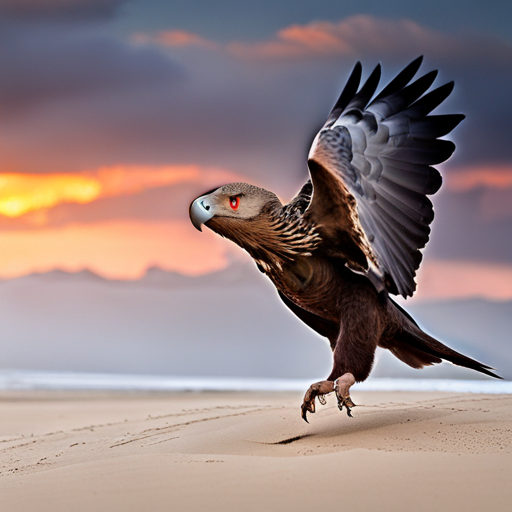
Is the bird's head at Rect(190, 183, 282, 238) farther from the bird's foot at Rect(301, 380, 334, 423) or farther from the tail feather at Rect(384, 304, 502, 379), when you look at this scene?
the tail feather at Rect(384, 304, 502, 379)

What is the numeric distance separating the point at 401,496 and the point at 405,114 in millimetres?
2660

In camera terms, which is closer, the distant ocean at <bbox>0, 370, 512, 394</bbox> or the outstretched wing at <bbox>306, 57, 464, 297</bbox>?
the outstretched wing at <bbox>306, 57, 464, 297</bbox>

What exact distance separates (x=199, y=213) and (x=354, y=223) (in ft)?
3.24

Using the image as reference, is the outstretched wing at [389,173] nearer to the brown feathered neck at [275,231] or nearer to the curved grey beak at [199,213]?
the brown feathered neck at [275,231]

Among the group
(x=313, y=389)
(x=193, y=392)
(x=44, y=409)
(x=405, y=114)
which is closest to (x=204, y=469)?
(x=313, y=389)

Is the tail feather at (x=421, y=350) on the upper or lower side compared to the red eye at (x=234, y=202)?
lower

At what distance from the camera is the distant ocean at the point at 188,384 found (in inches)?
468

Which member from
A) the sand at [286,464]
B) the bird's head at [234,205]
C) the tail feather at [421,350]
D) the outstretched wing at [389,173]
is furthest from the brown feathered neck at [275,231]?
the sand at [286,464]

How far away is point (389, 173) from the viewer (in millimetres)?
4660

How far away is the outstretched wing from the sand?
1.05 metres

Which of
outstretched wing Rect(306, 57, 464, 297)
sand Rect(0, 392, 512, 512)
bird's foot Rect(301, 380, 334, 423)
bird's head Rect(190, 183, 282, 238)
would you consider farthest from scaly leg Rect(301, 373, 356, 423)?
bird's head Rect(190, 183, 282, 238)

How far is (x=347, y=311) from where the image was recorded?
473 centimetres

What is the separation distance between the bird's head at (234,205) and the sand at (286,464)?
4.84ft

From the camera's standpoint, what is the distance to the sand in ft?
10.3
